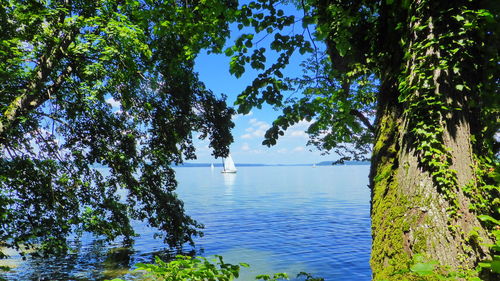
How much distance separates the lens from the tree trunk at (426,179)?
2.75 m

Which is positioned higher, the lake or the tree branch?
the tree branch

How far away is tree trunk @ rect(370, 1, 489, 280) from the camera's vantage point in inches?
108

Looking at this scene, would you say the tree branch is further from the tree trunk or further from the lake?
the tree trunk

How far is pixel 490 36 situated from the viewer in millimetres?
3123

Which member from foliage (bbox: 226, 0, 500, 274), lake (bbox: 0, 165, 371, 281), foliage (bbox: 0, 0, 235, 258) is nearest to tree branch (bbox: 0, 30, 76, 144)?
foliage (bbox: 0, 0, 235, 258)

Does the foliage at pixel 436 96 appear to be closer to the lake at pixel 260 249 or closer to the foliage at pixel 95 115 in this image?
the foliage at pixel 95 115

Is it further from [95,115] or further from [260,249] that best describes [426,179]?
[260,249]

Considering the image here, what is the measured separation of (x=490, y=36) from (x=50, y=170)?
12718mm

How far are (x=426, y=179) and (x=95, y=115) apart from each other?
463 inches

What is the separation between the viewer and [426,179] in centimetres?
296

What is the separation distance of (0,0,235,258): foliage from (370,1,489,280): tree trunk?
15.2ft

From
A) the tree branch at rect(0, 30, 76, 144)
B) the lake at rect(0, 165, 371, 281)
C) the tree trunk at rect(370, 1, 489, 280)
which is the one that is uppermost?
the tree branch at rect(0, 30, 76, 144)

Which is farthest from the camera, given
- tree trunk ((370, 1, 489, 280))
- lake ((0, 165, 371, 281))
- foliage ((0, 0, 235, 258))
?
lake ((0, 165, 371, 281))

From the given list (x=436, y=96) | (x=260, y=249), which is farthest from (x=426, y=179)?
(x=260, y=249)
